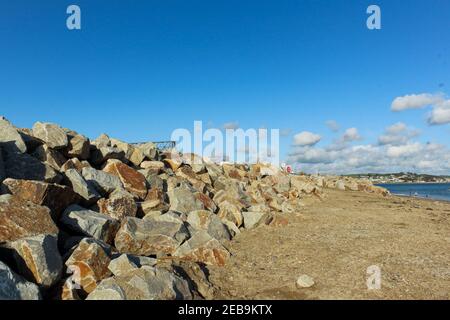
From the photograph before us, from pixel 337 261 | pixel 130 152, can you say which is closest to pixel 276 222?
pixel 337 261

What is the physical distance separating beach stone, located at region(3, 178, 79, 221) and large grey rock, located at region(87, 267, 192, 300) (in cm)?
284

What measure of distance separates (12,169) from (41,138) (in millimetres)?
2484

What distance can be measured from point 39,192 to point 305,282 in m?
5.93

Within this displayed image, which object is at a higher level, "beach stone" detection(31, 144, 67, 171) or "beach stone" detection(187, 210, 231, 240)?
"beach stone" detection(31, 144, 67, 171)

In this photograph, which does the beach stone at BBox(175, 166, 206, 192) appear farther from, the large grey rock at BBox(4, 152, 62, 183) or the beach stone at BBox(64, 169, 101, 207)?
the large grey rock at BBox(4, 152, 62, 183)

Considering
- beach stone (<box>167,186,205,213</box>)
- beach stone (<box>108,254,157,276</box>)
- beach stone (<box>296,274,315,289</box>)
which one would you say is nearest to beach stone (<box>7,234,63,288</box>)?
beach stone (<box>108,254,157,276</box>)

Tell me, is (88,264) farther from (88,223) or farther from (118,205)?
(118,205)

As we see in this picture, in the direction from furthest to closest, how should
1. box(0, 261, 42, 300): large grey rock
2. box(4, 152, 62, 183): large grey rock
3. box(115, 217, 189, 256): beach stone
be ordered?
box(4, 152, 62, 183): large grey rock → box(115, 217, 189, 256): beach stone → box(0, 261, 42, 300): large grey rock

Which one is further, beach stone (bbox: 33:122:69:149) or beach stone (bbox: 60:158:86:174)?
beach stone (bbox: 33:122:69:149)

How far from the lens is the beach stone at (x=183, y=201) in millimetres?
11961

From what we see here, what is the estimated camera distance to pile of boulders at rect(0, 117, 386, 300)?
5.93m

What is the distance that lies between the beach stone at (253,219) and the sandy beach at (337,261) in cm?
24
